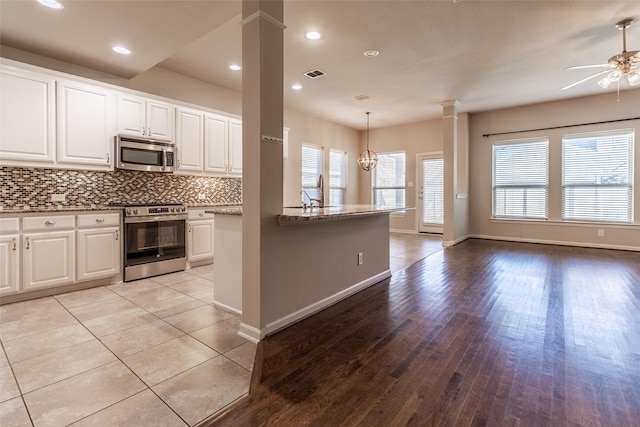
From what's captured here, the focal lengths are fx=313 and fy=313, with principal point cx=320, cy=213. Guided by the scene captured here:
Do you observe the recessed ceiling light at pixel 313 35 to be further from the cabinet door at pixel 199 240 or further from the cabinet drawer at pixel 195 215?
the cabinet door at pixel 199 240

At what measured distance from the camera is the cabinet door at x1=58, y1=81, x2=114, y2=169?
3404mm

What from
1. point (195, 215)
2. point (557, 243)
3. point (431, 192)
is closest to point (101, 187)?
point (195, 215)

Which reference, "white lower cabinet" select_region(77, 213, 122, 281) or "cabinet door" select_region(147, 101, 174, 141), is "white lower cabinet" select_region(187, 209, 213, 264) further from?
"cabinet door" select_region(147, 101, 174, 141)

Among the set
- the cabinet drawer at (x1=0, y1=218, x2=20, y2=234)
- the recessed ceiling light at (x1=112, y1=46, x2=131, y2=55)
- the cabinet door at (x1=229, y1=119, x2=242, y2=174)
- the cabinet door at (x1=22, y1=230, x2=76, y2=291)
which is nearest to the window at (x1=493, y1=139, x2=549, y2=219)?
the cabinet door at (x1=229, y1=119, x2=242, y2=174)

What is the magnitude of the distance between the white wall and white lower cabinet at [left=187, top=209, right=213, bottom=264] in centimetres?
589

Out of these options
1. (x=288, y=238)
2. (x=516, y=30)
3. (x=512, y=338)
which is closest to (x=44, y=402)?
(x=288, y=238)

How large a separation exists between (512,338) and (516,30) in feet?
10.7

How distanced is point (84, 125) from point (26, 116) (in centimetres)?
49

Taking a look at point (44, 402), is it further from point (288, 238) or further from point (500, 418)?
point (500, 418)

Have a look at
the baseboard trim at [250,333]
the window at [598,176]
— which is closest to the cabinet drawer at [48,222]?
the baseboard trim at [250,333]

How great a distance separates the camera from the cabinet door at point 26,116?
120 inches

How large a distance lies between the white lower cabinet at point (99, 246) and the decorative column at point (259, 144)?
2.25m

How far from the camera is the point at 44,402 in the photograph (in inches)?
62.1

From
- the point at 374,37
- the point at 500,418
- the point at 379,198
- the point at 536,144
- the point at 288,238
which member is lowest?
the point at 500,418
